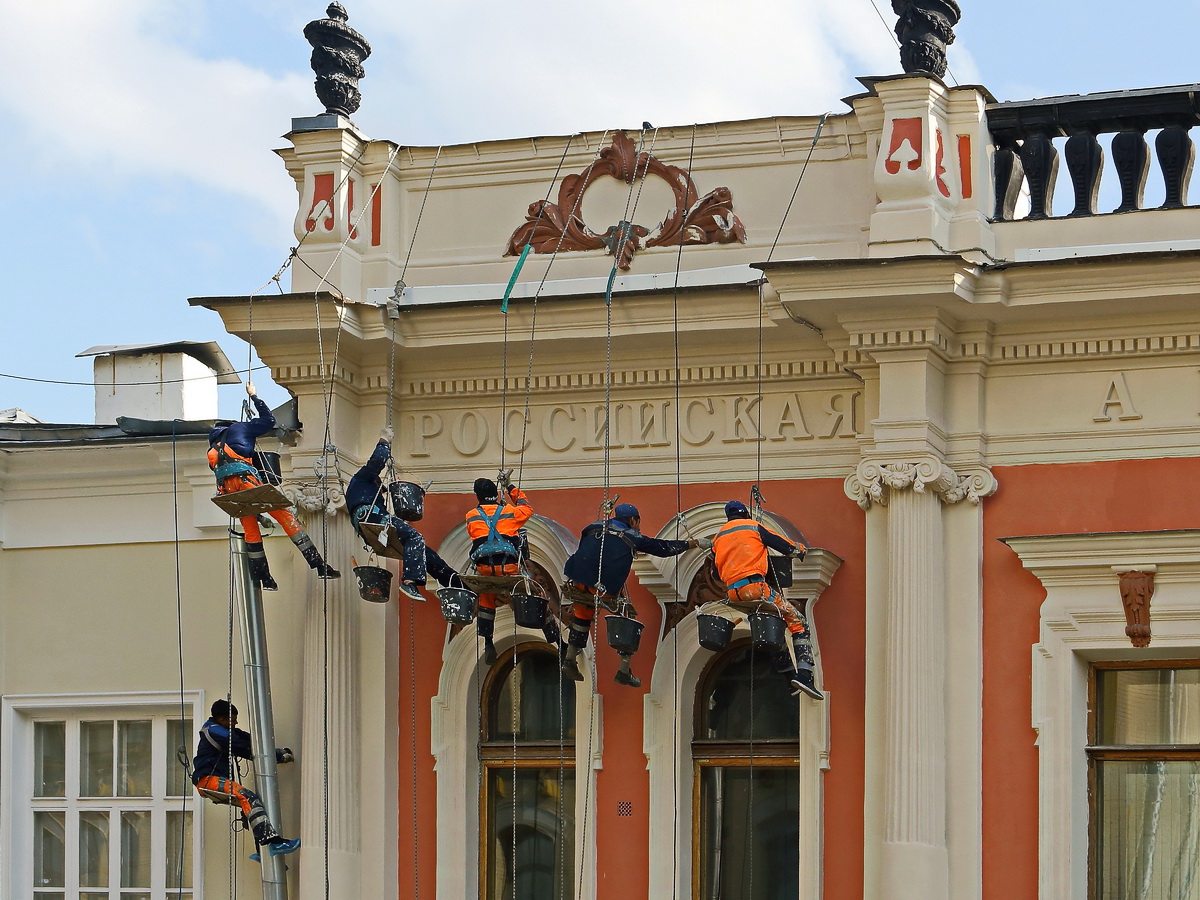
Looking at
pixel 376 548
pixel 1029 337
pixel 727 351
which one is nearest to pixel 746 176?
pixel 727 351

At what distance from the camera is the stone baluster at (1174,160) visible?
14344 mm

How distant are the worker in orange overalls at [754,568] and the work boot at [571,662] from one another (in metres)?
1.13

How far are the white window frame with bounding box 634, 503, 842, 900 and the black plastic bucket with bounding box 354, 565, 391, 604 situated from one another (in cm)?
156

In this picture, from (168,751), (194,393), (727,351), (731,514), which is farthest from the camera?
(194,393)

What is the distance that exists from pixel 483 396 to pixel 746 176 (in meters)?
2.21

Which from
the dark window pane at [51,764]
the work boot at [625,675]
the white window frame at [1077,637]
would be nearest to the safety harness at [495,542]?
the work boot at [625,675]

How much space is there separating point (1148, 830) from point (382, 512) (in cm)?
491

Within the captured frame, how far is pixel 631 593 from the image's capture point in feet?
49.6

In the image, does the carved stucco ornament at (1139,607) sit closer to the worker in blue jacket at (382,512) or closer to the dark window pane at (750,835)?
the dark window pane at (750,835)

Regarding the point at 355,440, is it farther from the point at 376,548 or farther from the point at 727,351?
the point at 727,351

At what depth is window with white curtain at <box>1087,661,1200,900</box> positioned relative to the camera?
1400 cm

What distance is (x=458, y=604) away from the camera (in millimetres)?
14359

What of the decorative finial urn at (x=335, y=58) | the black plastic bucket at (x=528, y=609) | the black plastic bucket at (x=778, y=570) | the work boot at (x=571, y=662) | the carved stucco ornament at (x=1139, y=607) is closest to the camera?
the carved stucco ornament at (x=1139, y=607)

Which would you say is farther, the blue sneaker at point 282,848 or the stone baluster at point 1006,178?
the blue sneaker at point 282,848
